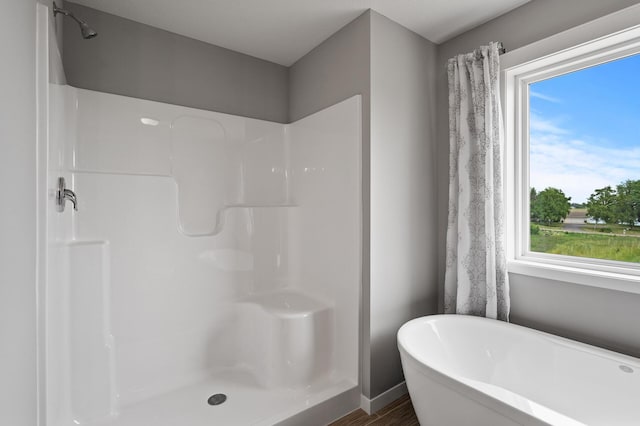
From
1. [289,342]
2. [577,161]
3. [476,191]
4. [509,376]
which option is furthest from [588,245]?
[289,342]

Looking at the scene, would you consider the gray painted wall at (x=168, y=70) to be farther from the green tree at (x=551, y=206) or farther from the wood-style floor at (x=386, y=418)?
the wood-style floor at (x=386, y=418)

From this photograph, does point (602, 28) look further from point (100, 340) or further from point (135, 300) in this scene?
point (100, 340)

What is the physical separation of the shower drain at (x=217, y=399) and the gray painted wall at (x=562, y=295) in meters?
1.94

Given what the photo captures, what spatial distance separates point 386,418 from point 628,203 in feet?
6.05

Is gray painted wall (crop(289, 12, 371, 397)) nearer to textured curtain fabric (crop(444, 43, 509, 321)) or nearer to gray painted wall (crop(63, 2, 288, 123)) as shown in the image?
gray painted wall (crop(63, 2, 288, 123))

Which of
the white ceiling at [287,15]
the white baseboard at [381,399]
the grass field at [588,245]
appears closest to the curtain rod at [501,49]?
the white ceiling at [287,15]

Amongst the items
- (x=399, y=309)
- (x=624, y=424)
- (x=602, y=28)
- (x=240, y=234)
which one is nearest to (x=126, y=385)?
(x=240, y=234)

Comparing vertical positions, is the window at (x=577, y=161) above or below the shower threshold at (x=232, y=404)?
above

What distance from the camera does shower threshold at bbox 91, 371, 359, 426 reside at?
183 centimetres

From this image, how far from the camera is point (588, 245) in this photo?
1882mm

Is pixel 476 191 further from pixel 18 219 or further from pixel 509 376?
pixel 18 219

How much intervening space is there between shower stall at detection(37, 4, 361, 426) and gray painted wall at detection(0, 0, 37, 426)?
54cm

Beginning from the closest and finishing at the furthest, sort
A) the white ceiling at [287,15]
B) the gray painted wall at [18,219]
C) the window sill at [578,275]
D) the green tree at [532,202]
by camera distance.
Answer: the gray painted wall at [18,219]
the window sill at [578,275]
the white ceiling at [287,15]
the green tree at [532,202]

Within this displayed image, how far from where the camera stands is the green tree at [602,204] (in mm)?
1797
